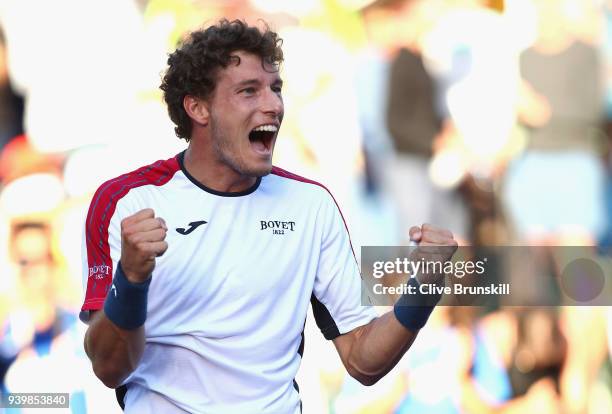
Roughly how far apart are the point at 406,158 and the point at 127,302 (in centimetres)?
221

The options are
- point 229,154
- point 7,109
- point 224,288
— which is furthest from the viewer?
point 7,109

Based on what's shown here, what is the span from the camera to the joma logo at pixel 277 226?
115 inches

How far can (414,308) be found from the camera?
2688 millimetres

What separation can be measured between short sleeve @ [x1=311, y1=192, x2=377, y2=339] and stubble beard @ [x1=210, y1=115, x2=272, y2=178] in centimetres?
23

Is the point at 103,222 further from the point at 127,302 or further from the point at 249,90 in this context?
the point at 249,90

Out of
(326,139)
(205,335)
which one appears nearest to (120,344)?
(205,335)

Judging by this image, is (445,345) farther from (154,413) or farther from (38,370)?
(154,413)

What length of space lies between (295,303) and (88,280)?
54 centimetres

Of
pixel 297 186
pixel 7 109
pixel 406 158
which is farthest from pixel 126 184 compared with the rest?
pixel 7 109

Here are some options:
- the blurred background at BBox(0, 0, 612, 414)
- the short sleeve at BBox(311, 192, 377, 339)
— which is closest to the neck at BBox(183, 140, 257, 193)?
the short sleeve at BBox(311, 192, 377, 339)

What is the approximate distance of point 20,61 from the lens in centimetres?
470

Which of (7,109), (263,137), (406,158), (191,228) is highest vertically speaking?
(7,109)

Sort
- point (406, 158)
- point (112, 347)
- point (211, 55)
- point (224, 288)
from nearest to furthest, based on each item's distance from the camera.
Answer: point (112, 347), point (224, 288), point (211, 55), point (406, 158)

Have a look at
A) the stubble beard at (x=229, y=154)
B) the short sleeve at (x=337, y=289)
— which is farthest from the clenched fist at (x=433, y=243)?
the stubble beard at (x=229, y=154)
